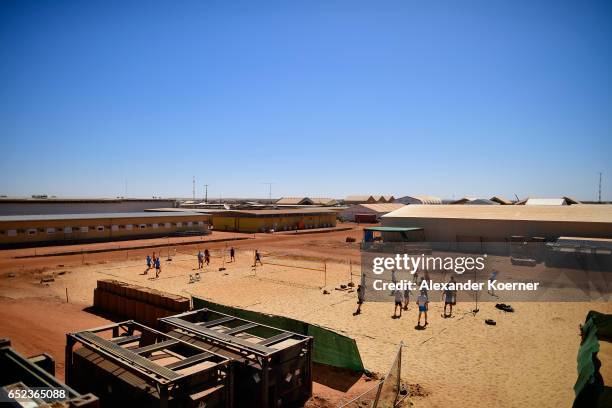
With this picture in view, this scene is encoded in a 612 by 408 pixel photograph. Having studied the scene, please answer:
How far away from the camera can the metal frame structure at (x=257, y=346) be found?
8953 mm

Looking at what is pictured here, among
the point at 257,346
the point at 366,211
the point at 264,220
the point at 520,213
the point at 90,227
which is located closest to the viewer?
the point at 257,346

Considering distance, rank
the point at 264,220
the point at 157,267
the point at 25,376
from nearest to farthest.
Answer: the point at 25,376
the point at 157,267
the point at 264,220

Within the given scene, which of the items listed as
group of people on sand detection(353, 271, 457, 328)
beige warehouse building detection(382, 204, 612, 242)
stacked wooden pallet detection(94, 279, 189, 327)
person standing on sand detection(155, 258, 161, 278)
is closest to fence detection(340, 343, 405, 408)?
group of people on sand detection(353, 271, 457, 328)

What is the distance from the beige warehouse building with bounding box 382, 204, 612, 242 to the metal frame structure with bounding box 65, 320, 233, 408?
129 feet

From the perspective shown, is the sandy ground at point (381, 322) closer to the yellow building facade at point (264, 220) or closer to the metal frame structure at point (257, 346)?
the metal frame structure at point (257, 346)

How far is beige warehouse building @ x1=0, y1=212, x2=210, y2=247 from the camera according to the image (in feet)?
134

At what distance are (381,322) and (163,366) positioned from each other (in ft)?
40.2

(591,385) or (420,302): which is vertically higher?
(591,385)

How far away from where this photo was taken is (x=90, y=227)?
45.7 metres

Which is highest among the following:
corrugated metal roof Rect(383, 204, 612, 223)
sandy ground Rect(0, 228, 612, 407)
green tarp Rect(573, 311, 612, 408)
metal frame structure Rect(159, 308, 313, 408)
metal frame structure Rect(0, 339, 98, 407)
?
corrugated metal roof Rect(383, 204, 612, 223)

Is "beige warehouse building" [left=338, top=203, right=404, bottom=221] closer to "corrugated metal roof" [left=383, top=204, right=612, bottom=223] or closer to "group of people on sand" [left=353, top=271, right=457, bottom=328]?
"corrugated metal roof" [left=383, top=204, right=612, bottom=223]

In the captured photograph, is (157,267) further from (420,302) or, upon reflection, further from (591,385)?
(591,385)

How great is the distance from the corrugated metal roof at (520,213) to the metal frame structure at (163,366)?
1575 inches

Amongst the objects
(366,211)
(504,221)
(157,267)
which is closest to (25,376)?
(157,267)
